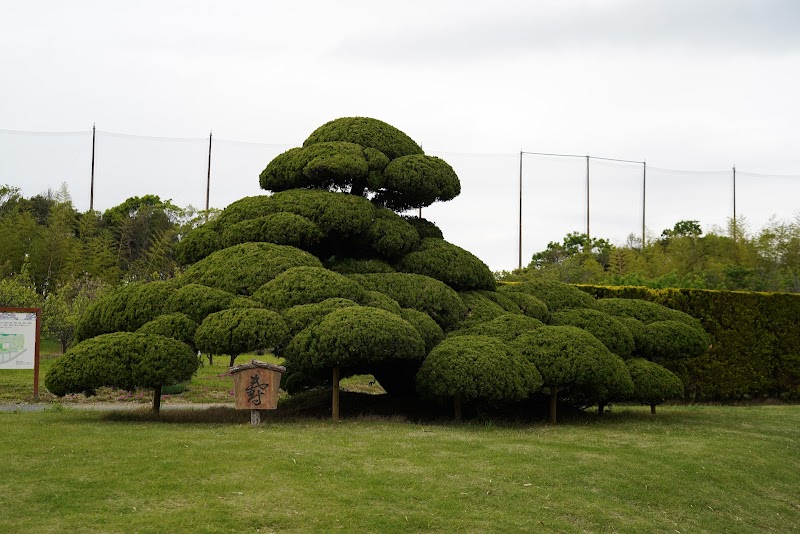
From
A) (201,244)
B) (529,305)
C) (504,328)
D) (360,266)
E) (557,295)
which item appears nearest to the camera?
(504,328)

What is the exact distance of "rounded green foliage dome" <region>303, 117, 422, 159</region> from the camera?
14.6m

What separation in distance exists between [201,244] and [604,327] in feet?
23.2

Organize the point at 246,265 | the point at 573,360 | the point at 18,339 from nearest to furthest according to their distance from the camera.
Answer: the point at 573,360
the point at 246,265
the point at 18,339

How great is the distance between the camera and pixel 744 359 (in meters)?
19.0

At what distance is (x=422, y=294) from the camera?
12961 mm

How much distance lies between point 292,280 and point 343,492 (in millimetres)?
4990

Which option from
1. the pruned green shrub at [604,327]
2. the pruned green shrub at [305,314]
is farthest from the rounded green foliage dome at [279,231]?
the pruned green shrub at [604,327]

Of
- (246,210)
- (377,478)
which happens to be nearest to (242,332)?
(246,210)

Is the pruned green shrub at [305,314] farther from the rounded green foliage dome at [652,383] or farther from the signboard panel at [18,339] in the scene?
the signboard panel at [18,339]

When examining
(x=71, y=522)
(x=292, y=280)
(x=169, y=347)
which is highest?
(x=292, y=280)

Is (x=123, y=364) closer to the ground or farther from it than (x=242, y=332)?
closer to the ground

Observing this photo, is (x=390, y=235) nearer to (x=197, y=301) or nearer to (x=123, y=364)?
(x=197, y=301)

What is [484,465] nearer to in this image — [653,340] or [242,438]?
[242,438]

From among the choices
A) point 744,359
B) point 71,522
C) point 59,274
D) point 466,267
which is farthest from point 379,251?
point 59,274
